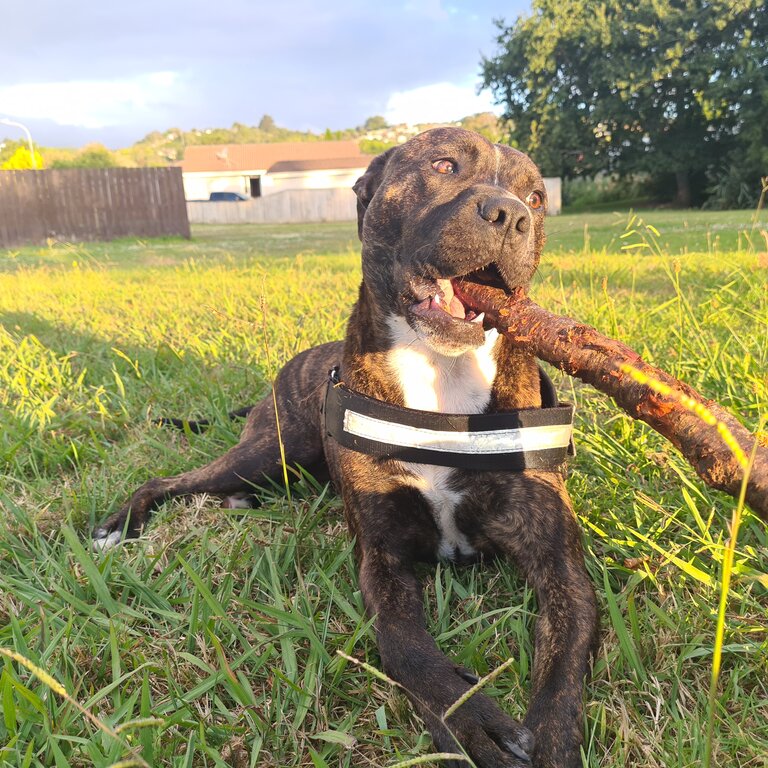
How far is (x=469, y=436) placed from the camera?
6.90 ft

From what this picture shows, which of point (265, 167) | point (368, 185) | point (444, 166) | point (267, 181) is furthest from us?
point (265, 167)

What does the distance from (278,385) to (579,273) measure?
17.6 ft

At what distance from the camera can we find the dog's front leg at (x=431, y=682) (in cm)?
149

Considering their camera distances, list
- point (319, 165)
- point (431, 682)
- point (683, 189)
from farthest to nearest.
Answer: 1. point (319, 165)
2. point (683, 189)
3. point (431, 682)

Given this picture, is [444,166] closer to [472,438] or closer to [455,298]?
[455,298]

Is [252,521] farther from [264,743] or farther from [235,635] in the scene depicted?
[264,743]

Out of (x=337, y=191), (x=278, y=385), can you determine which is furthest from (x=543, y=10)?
(x=278, y=385)

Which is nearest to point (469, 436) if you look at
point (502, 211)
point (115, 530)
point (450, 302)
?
point (450, 302)

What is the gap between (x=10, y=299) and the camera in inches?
283

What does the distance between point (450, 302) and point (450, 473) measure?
58cm

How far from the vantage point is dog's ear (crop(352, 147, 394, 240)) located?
8.89ft

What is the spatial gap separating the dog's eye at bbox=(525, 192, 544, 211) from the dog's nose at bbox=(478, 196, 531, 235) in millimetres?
499

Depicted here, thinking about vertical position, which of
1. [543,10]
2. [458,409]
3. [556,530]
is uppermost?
[543,10]

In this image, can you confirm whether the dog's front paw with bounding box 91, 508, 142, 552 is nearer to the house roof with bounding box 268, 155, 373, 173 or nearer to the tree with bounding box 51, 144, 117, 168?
the house roof with bounding box 268, 155, 373, 173
